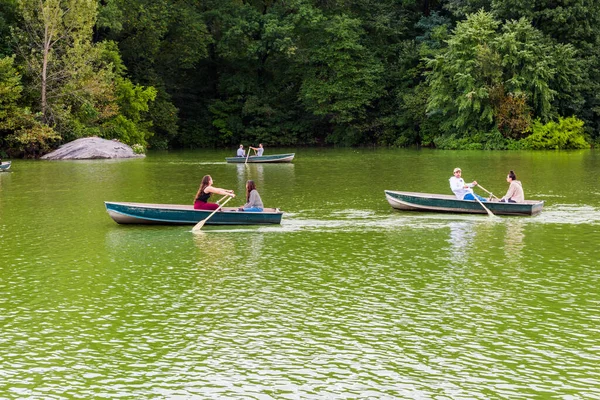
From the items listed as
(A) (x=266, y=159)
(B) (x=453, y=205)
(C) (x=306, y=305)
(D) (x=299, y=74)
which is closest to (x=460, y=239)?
(B) (x=453, y=205)

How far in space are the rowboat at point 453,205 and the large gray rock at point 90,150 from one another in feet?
107

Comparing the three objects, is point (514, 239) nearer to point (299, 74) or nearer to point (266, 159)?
point (266, 159)

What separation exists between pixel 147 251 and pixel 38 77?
4054 cm

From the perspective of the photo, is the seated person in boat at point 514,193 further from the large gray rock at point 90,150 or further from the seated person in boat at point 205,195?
the large gray rock at point 90,150

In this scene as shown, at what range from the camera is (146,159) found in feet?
179

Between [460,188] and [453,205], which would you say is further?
[460,188]

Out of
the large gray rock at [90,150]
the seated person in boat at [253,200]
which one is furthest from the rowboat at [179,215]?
the large gray rock at [90,150]

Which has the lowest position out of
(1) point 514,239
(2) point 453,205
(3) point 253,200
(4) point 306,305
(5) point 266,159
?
(4) point 306,305

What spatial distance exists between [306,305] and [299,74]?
214 feet

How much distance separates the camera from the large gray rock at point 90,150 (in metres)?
54.4

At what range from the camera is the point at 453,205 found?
2555cm

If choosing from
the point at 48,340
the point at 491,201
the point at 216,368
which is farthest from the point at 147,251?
the point at 491,201

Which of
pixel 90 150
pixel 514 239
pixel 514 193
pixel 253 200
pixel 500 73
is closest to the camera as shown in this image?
pixel 514 239

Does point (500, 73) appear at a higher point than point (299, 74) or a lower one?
lower
